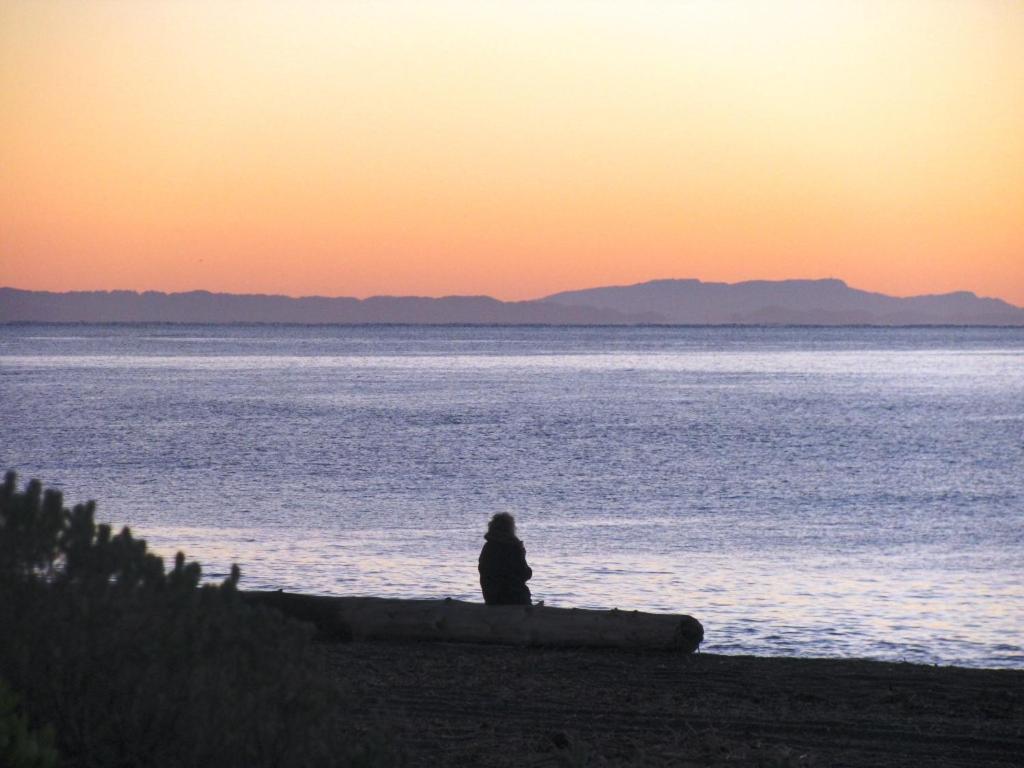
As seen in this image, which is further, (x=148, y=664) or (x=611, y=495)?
(x=611, y=495)

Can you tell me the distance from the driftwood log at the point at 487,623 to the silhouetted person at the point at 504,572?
514 mm

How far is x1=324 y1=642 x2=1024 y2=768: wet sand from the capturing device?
8086 millimetres

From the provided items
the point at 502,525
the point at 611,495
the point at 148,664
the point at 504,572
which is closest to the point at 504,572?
the point at 504,572

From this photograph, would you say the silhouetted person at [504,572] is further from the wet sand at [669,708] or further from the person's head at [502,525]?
the wet sand at [669,708]

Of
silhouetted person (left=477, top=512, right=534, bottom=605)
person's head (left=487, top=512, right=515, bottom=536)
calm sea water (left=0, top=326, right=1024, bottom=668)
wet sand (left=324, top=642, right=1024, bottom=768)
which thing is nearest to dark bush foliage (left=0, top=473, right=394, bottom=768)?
wet sand (left=324, top=642, right=1024, bottom=768)

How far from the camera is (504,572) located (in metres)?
12.2

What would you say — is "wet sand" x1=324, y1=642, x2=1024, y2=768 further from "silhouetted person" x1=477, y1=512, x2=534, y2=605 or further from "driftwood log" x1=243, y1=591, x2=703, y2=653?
"silhouetted person" x1=477, y1=512, x2=534, y2=605

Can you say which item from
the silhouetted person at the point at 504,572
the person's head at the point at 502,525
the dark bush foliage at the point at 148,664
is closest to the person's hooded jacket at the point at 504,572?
the silhouetted person at the point at 504,572

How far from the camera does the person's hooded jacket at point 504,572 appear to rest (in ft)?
40.0

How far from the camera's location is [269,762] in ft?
16.5

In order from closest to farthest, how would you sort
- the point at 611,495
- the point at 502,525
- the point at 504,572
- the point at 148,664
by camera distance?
the point at 148,664 < the point at 504,572 < the point at 502,525 < the point at 611,495

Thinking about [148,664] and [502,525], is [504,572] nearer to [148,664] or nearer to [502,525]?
[502,525]

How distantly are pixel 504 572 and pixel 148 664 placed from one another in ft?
23.7

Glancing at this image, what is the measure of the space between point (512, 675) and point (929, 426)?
51.3m
